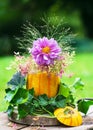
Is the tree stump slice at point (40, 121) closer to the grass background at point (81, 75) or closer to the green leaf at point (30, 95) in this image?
the green leaf at point (30, 95)

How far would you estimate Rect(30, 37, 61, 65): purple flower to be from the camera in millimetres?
3928

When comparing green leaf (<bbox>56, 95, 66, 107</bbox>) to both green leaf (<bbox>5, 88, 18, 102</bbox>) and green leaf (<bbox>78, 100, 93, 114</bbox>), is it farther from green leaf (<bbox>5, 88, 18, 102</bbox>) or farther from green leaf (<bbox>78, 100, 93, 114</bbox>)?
green leaf (<bbox>5, 88, 18, 102</bbox>)

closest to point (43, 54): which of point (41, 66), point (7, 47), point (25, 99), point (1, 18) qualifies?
point (41, 66)

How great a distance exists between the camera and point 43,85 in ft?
13.1

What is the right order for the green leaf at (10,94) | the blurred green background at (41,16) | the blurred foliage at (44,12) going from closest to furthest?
the green leaf at (10,94), the blurred green background at (41,16), the blurred foliage at (44,12)

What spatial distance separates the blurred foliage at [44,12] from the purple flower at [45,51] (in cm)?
1524

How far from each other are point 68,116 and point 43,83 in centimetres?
32

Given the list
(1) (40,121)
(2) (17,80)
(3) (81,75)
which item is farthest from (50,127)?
(3) (81,75)

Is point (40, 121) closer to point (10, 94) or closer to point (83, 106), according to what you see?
point (10, 94)

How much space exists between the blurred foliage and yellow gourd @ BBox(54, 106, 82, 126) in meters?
15.3

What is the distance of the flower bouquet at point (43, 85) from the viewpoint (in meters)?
3.89

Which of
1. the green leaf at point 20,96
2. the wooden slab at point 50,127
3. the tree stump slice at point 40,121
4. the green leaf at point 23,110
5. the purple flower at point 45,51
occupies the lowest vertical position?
the wooden slab at point 50,127

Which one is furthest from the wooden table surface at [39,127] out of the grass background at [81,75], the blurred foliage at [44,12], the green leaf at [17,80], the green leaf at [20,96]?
the blurred foliage at [44,12]

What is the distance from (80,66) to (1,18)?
11.4 meters
